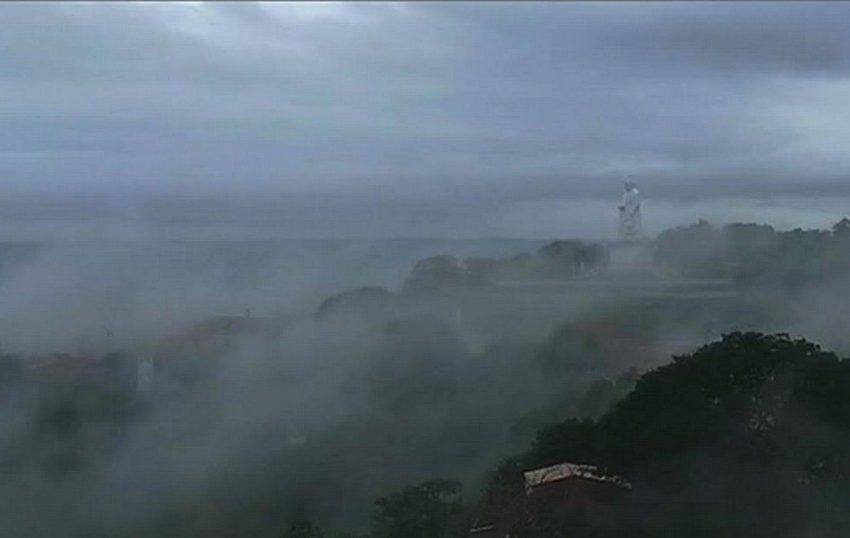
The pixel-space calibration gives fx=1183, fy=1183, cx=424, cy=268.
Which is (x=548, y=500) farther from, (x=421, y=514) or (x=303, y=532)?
(x=303, y=532)

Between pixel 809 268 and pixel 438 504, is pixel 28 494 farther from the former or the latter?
pixel 809 268

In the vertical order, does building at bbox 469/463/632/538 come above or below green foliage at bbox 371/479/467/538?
above

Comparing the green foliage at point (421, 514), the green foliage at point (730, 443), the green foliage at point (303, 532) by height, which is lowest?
the green foliage at point (303, 532)

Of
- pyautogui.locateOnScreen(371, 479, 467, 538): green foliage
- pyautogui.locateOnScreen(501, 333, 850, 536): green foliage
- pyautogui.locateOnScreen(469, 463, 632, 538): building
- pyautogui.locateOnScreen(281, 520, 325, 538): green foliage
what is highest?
pyautogui.locateOnScreen(501, 333, 850, 536): green foliage

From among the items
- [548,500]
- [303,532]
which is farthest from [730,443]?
[303,532]

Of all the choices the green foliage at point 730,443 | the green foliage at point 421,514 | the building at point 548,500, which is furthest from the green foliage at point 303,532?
the green foliage at point 730,443

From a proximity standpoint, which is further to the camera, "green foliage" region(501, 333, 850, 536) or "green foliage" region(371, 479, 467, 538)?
"green foliage" region(371, 479, 467, 538)

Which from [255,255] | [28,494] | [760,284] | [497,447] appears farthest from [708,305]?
[28,494]

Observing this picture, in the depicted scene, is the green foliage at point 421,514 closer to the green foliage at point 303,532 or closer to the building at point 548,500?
the building at point 548,500

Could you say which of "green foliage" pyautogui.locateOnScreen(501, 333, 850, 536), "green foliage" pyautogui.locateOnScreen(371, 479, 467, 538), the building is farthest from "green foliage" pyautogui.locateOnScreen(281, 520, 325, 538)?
"green foliage" pyautogui.locateOnScreen(501, 333, 850, 536)

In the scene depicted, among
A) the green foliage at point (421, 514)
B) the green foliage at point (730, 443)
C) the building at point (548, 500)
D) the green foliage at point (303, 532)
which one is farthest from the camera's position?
the green foliage at point (421, 514)

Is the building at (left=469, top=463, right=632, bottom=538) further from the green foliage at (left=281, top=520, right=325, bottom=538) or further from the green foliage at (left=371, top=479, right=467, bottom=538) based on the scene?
the green foliage at (left=281, top=520, right=325, bottom=538)

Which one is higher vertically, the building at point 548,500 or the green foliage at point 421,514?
the building at point 548,500
